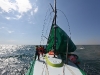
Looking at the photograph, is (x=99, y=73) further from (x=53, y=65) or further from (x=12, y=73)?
(x=12, y=73)

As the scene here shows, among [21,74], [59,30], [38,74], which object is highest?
[59,30]

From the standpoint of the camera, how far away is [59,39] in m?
16.1

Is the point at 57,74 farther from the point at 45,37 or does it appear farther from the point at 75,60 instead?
the point at 45,37

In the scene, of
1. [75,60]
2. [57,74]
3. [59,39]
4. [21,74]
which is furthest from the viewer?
[21,74]

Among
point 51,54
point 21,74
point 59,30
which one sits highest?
point 59,30

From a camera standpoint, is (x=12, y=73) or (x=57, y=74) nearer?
(x=57, y=74)

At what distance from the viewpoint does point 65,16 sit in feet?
46.7

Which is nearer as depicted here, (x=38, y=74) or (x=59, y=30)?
(x=38, y=74)

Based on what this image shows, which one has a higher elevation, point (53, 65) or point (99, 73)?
point (53, 65)

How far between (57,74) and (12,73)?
13.5 meters

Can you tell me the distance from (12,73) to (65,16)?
559 inches

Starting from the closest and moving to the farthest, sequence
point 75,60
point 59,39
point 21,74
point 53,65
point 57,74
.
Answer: point 57,74 < point 53,65 < point 75,60 < point 59,39 < point 21,74

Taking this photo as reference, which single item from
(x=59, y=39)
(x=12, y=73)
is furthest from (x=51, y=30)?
(x=12, y=73)

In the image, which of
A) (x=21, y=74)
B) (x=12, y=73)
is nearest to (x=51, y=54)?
(x=21, y=74)
